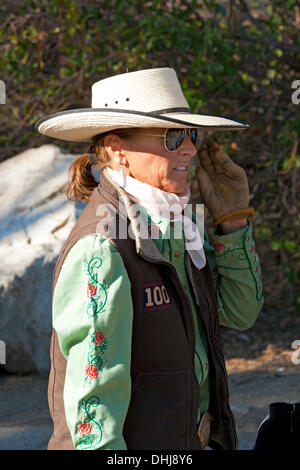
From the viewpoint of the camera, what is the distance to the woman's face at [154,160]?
229 cm

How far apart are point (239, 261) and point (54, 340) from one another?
2.18 ft

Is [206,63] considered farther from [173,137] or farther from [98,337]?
[98,337]

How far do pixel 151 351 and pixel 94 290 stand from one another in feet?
0.78

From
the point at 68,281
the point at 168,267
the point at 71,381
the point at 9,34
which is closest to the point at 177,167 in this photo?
the point at 168,267

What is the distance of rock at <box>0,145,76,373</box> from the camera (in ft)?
17.2

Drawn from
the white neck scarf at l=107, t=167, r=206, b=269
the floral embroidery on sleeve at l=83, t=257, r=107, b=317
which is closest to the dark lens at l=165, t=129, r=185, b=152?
the white neck scarf at l=107, t=167, r=206, b=269

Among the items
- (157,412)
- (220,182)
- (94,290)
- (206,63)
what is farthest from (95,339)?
(206,63)

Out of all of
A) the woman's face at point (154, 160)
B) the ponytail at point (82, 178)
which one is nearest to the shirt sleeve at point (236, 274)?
the woman's face at point (154, 160)

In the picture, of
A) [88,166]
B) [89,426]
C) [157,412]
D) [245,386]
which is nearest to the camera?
[89,426]

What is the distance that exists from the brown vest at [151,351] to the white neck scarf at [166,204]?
2.5 inches

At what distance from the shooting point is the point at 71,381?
200 cm

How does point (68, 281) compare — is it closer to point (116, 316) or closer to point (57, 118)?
point (116, 316)

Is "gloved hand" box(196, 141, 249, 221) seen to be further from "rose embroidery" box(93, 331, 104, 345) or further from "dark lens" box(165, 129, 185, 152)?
"rose embroidery" box(93, 331, 104, 345)

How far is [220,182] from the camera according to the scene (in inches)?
101
